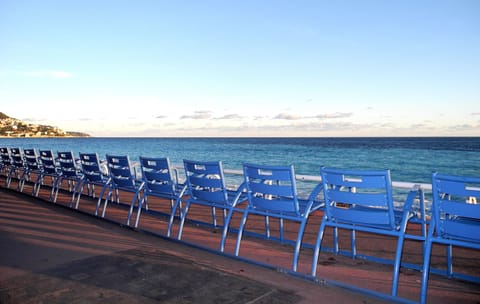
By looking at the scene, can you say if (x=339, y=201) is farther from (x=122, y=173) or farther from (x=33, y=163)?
(x=33, y=163)

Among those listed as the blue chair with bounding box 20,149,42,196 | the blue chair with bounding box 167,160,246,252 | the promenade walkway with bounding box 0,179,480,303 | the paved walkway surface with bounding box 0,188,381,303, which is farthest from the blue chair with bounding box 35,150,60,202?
the blue chair with bounding box 167,160,246,252

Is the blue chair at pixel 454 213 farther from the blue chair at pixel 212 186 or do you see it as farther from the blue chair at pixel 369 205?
the blue chair at pixel 212 186

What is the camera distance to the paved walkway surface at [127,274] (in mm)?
2721

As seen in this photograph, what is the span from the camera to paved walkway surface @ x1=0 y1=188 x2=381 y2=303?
107 inches

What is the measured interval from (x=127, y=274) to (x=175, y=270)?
39 centimetres

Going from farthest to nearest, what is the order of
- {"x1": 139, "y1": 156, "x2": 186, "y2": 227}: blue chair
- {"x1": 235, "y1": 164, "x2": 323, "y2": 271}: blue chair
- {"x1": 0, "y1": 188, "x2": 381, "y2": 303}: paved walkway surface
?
{"x1": 139, "y1": 156, "x2": 186, "y2": 227}: blue chair → {"x1": 235, "y1": 164, "x2": 323, "y2": 271}: blue chair → {"x1": 0, "y1": 188, "x2": 381, "y2": 303}: paved walkway surface

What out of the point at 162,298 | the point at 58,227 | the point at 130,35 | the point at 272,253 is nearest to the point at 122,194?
the point at 58,227

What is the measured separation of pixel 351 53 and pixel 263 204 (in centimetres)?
1824

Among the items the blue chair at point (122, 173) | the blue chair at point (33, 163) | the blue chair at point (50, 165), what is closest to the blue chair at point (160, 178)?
the blue chair at point (122, 173)

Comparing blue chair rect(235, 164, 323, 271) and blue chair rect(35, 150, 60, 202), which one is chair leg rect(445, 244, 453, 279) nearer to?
blue chair rect(235, 164, 323, 271)

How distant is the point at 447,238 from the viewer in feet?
8.85

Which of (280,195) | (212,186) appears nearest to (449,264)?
(280,195)

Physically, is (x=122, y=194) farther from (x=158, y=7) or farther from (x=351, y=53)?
(x=351, y=53)

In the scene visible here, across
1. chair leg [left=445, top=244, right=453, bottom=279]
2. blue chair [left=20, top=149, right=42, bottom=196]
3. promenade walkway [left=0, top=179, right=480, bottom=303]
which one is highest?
blue chair [left=20, top=149, right=42, bottom=196]
